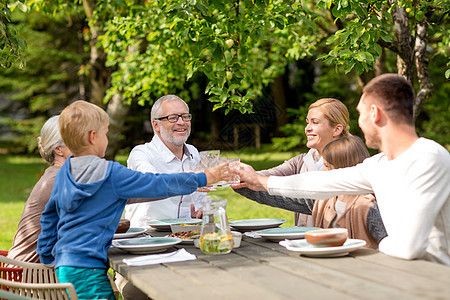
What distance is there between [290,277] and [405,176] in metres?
0.70

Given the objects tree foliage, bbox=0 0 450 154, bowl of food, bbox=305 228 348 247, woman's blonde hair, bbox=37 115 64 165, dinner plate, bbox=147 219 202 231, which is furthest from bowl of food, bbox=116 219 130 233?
tree foliage, bbox=0 0 450 154

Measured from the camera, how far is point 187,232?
3.24 metres

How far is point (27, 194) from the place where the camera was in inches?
528

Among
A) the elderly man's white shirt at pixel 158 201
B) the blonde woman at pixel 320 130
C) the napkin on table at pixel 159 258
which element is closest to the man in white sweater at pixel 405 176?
the napkin on table at pixel 159 258

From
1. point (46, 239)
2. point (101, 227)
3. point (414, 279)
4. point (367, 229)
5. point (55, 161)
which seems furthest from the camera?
point (55, 161)

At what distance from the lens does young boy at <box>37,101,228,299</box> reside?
270cm

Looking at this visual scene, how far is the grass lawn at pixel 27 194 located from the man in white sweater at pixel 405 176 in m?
1.61

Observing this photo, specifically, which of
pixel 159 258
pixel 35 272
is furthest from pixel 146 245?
pixel 35 272

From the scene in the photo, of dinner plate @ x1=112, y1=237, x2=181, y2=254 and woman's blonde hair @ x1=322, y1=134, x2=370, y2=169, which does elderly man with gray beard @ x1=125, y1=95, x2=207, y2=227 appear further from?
dinner plate @ x1=112, y1=237, x2=181, y2=254

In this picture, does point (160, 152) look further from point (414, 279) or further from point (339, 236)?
point (414, 279)

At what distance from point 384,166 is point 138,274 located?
1222mm

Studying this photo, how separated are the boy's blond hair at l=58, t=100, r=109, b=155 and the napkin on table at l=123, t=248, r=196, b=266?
63 cm

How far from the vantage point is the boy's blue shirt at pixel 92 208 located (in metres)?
2.70

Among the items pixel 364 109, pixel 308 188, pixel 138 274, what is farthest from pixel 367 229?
pixel 138 274
